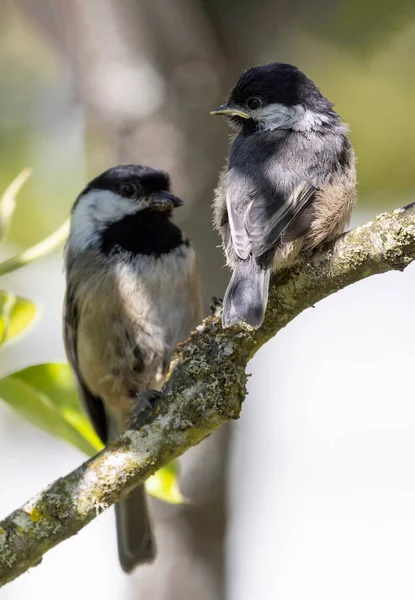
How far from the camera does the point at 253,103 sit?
10.4 feet

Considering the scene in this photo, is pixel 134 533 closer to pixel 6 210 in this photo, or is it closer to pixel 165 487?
pixel 165 487

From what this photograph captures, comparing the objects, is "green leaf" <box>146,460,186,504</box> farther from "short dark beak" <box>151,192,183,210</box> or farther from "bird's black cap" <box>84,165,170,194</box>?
"bird's black cap" <box>84,165,170,194</box>

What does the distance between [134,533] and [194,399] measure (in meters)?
1.77

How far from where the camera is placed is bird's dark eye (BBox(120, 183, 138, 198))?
4016 millimetres

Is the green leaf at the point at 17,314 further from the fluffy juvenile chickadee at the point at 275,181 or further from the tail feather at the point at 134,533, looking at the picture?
the tail feather at the point at 134,533

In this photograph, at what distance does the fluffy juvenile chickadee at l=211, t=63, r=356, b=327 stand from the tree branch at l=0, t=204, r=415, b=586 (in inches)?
4.7

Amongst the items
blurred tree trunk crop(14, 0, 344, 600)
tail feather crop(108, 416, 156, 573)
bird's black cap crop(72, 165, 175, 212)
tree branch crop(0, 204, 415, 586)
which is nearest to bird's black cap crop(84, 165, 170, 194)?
bird's black cap crop(72, 165, 175, 212)

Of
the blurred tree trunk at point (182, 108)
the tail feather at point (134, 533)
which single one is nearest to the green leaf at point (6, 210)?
the tail feather at point (134, 533)

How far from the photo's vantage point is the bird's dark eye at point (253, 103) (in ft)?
10.4

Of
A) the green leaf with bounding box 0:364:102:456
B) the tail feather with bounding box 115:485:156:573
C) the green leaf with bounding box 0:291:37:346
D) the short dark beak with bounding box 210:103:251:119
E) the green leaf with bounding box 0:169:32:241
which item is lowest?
the tail feather with bounding box 115:485:156:573

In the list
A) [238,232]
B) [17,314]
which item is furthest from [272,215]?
[17,314]

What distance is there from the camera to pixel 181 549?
459cm

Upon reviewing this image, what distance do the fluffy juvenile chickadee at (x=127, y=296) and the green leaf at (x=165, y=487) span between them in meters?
0.96

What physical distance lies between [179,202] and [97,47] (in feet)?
6.85
